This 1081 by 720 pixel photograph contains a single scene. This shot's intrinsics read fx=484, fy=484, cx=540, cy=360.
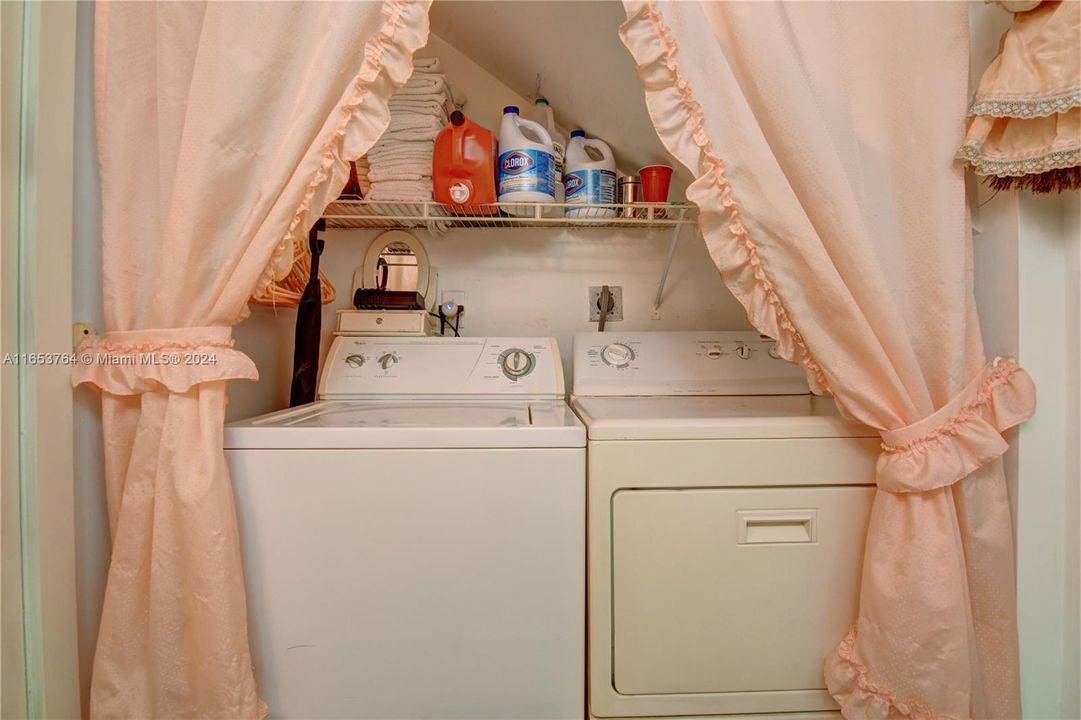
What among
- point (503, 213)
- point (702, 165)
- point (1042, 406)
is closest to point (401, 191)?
point (503, 213)

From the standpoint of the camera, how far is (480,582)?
917 millimetres

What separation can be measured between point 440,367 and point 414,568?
2.20 ft

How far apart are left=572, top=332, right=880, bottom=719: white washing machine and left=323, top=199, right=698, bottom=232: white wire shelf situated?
753mm

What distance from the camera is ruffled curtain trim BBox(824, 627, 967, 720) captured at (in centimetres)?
86

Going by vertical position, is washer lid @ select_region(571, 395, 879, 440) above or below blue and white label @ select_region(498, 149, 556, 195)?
below

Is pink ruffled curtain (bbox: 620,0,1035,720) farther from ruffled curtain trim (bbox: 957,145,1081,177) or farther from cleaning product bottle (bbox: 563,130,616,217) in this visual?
cleaning product bottle (bbox: 563,130,616,217)

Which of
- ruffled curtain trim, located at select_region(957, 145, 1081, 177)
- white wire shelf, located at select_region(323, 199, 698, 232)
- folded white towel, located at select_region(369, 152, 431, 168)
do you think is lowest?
ruffled curtain trim, located at select_region(957, 145, 1081, 177)

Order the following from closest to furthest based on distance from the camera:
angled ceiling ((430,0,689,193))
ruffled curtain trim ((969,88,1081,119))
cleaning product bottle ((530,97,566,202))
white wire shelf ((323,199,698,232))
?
ruffled curtain trim ((969,88,1081,119)) < angled ceiling ((430,0,689,193)) < white wire shelf ((323,199,698,232)) < cleaning product bottle ((530,97,566,202))

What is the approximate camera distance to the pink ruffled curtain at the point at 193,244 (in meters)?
0.84

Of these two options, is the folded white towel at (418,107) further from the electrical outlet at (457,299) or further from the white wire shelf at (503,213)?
the electrical outlet at (457,299)

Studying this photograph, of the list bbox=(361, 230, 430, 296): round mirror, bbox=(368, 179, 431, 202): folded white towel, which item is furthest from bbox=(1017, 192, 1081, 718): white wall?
bbox=(361, 230, 430, 296): round mirror

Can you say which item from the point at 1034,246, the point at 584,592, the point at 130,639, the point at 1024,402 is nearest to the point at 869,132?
the point at 1034,246

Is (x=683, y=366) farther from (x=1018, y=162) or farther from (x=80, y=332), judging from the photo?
(x=80, y=332)

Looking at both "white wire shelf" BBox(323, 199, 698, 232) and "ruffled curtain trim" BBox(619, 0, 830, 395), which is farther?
"white wire shelf" BBox(323, 199, 698, 232)
